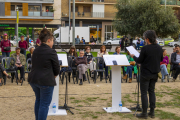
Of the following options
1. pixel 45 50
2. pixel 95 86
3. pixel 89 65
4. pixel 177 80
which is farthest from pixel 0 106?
pixel 177 80

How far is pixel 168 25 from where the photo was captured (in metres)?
24.0

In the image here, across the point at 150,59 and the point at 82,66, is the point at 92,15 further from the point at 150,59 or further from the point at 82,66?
the point at 150,59

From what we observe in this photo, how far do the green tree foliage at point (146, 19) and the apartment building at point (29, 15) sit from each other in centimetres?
1842

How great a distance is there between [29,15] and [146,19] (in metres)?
22.0

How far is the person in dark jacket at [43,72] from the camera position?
416cm

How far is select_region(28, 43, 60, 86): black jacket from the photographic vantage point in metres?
4.14

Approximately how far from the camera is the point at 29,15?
40.1 metres

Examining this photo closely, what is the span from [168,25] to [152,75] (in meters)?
19.8

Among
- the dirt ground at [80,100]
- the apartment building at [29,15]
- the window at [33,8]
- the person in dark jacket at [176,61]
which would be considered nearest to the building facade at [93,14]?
the apartment building at [29,15]

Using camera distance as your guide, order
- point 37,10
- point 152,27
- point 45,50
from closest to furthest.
→ point 45,50, point 152,27, point 37,10

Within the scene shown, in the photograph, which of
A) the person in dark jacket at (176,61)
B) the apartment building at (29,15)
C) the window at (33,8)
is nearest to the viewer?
the person in dark jacket at (176,61)

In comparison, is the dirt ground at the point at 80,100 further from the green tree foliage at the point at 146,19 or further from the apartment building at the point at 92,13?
the apartment building at the point at 92,13

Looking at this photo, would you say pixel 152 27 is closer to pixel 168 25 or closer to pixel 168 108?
pixel 168 25

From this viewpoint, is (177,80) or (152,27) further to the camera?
(152,27)
